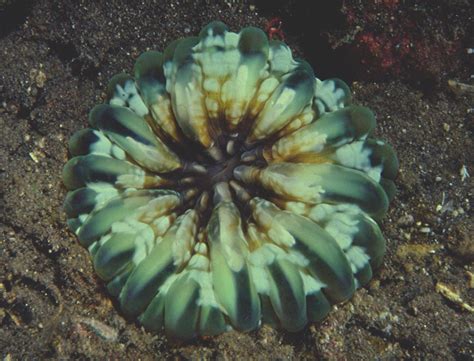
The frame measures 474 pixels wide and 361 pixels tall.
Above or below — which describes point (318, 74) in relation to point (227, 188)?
below

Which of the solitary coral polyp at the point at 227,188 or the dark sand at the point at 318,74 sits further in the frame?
the dark sand at the point at 318,74

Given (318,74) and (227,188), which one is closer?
(227,188)

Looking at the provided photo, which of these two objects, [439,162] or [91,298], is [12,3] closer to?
[91,298]

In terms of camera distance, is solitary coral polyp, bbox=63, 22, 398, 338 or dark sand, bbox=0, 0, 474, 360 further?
dark sand, bbox=0, 0, 474, 360
